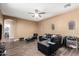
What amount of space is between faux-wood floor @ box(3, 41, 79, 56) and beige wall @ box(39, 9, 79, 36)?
1.21ft

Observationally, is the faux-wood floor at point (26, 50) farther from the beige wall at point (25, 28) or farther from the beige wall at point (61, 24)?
the beige wall at point (61, 24)

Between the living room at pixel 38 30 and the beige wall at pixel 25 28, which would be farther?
the beige wall at pixel 25 28

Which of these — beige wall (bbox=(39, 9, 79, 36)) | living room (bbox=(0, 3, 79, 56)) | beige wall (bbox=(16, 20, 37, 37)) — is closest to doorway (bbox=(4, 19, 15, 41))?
living room (bbox=(0, 3, 79, 56))

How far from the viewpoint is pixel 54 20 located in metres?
2.32

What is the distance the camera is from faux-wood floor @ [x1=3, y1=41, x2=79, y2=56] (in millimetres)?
2193

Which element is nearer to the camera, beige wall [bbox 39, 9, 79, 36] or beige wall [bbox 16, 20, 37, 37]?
beige wall [bbox 39, 9, 79, 36]

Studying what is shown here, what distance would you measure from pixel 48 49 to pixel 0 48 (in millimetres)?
1033

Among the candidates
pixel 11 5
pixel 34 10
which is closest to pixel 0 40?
pixel 11 5

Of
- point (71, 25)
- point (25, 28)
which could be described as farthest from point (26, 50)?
point (71, 25)

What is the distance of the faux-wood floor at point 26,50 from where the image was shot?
2.19m

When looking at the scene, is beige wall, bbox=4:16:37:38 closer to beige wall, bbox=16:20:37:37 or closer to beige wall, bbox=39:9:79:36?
beige wall, bbox=16:20:37:37

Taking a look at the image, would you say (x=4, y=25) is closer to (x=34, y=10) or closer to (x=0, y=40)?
(x=0, y=40)

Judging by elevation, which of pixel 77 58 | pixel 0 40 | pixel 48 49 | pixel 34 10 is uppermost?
pixel 34 10

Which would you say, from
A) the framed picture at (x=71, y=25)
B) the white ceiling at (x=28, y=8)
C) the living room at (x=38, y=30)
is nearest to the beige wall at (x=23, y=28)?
the living room at (x=38, y=30)
